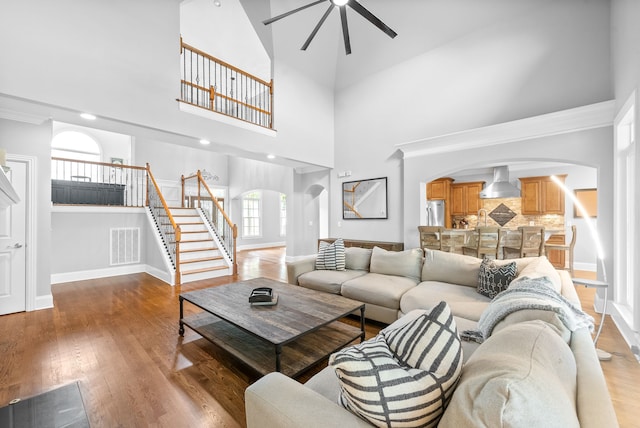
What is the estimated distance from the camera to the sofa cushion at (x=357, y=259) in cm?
402

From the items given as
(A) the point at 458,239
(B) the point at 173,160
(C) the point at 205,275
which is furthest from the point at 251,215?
(A) the point at 458,239

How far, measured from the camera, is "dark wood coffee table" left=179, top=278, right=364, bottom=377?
2.01 m

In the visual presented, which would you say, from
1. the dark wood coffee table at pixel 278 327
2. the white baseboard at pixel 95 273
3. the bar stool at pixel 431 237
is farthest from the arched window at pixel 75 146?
the bar stool at pixel 431 237

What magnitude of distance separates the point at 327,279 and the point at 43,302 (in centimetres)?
390

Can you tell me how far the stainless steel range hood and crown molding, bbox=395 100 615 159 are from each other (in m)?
2.50

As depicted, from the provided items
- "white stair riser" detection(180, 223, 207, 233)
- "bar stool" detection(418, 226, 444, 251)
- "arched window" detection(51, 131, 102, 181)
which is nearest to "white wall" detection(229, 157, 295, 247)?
"white stair riser" detection(180, 223, 207, 233)

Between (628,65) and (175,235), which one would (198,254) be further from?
(628,65)

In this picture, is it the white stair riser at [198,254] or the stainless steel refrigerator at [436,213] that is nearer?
the white stair riser at [198,254]

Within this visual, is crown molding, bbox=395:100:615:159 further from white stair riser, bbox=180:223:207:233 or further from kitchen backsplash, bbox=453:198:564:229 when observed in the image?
white stair riser, bbox=180:223:207:233

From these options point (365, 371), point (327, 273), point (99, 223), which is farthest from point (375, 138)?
point (99, 223)

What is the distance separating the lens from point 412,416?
0.85 m

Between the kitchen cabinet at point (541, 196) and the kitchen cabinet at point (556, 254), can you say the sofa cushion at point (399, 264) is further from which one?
the kitchen cabinet at point (541, 196)

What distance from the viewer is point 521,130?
4.08 m

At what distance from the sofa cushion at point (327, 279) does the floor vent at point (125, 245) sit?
179 inches
